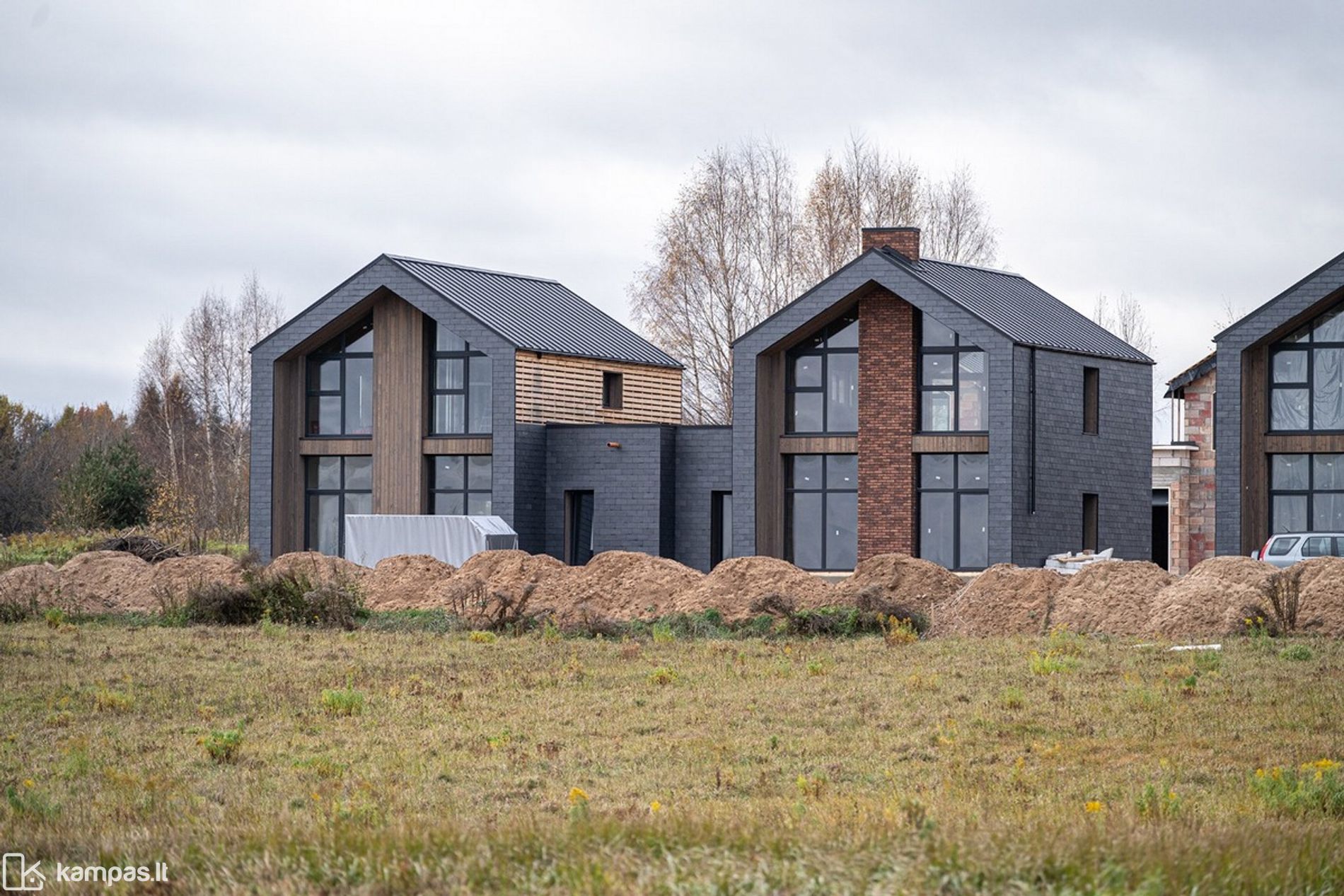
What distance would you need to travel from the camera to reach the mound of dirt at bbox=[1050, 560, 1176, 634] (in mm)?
19377

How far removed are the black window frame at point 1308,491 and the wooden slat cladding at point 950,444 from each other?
5339 millimetres

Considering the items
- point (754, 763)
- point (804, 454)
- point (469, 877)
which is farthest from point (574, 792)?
point (804, 454)

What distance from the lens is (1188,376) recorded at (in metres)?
39.2

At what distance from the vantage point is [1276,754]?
453 inches

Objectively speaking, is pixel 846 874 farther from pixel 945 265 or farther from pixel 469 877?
pixel 945 265

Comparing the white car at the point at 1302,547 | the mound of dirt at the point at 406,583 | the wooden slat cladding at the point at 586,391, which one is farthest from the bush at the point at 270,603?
the white car at the point at 1302,547

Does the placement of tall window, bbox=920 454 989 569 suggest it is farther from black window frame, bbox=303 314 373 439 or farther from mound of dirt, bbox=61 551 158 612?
mound of dirt, bbox=61 551 158 612

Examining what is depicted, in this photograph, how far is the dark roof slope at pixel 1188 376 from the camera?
38469 mm

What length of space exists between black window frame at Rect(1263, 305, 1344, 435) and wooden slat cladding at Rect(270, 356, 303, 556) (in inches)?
800

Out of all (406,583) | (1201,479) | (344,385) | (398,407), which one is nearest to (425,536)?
(398,407)

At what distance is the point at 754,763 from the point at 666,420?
94.8 ft

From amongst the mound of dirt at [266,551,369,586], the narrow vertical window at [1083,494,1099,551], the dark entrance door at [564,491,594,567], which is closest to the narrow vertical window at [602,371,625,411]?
the dark entrance door at [564,491,594,567]

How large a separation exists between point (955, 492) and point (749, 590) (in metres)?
11.1

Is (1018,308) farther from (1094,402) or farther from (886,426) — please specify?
(886,426)
